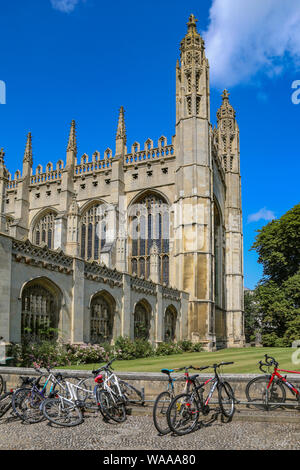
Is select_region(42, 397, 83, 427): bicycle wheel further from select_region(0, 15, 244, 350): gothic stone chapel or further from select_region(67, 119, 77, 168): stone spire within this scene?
select_region(67, 119, 77, 168): stone spire

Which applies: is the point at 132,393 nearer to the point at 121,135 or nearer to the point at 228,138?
the point at 121,135

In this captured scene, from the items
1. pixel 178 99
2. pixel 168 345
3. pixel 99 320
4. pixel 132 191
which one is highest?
pixel 178 99

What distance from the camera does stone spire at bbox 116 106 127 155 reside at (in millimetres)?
33747

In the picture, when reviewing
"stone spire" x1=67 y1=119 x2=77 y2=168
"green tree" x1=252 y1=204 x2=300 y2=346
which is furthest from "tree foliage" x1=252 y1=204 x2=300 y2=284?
"stone spire" x1=67 y1=119 x2=77 y2=168

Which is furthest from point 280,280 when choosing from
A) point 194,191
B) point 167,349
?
point 167,349

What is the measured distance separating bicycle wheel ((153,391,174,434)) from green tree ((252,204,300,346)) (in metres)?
23.9

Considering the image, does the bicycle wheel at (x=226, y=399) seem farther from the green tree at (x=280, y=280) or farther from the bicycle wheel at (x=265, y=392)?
the green tree at (x=280, y=280)

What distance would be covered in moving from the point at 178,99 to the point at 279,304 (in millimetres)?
16418

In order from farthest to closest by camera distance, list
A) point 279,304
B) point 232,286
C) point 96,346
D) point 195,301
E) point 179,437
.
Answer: point 232,286 < point 279,304 < point 195,301 < point 96,346 < point 179,437

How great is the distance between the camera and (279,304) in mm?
30094

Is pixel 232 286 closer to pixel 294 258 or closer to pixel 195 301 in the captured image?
pixel 294 258

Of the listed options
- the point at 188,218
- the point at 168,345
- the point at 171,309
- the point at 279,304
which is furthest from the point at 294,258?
the point at 168,345

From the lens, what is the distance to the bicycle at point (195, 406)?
6.15 meters

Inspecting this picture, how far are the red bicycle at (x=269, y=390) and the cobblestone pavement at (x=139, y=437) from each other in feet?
1.42
